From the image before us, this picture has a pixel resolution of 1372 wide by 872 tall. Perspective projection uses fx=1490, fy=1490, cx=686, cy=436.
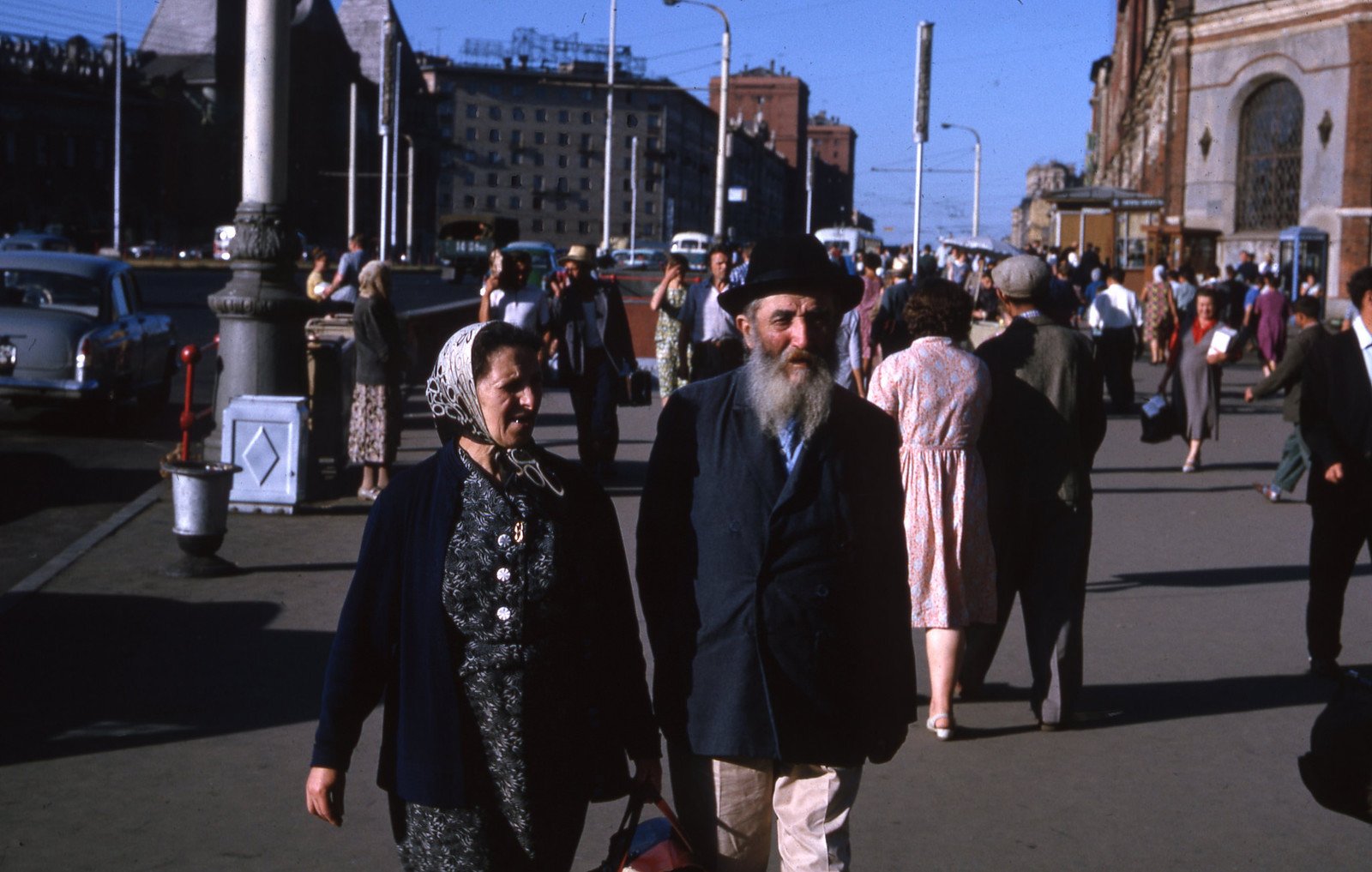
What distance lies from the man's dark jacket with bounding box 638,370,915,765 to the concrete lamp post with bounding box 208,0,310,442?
850cm

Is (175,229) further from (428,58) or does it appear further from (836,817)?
(836,817)

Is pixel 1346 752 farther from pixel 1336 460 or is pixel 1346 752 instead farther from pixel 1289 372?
pixel 1289 372

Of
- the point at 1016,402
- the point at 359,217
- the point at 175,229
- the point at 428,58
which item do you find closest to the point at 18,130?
the point at 175,229

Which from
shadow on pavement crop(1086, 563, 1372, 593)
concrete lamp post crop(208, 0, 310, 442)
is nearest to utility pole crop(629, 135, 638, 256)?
concrete lamp post crop(208, 0, 310, 442)

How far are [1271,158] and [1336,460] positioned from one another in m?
40.3

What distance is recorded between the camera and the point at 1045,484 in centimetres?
568

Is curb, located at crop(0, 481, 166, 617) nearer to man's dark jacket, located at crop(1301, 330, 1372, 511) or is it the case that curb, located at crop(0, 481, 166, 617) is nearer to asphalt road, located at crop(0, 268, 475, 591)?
asphalt road, located at crop(0, 268, 475, 591)

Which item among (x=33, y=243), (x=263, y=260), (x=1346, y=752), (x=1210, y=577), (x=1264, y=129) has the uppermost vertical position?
(x=1264, y=129)

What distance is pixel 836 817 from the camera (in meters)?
3.20

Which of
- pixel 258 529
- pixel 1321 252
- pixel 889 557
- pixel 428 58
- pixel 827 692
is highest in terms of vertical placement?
→ pixel 428 58

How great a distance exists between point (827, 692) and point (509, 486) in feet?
2.57

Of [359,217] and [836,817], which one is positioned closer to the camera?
[836,817]

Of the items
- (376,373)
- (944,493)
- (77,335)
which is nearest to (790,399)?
(944,493)

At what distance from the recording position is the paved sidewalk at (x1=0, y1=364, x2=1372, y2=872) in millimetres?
4496
